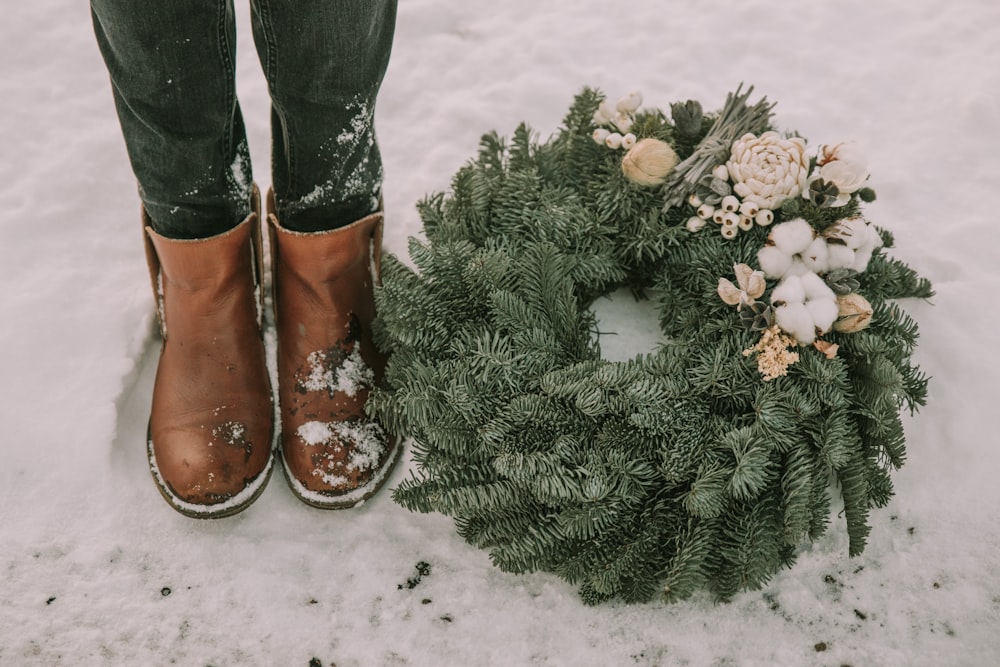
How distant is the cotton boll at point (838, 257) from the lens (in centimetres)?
104

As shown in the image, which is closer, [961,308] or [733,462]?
[733,462]

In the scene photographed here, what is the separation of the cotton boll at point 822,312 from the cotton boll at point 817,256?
76 mm

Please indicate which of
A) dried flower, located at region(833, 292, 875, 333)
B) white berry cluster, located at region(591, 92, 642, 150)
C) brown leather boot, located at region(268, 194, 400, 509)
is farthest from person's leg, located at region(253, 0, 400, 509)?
dried flower, located at region(833, 292, 875, 333)

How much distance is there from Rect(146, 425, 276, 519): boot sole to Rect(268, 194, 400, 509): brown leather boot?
0.18 ft

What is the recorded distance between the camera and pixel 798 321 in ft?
3.21

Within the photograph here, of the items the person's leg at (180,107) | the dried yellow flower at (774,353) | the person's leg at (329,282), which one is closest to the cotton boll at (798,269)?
the dried yellow flower at (774,353)

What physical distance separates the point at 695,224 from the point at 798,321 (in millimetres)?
226

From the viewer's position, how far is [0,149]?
5.30 ft

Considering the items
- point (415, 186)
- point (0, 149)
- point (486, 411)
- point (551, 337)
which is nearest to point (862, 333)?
point (551, 337)

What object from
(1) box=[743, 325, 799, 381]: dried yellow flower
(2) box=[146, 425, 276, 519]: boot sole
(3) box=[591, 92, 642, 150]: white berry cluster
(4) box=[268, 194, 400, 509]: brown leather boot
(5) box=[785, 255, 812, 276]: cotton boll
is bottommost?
(2) box=[146, 425, 276, 519]: boot sole

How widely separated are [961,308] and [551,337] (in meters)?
0.85

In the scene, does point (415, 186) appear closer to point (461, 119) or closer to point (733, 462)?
point (461, 119)

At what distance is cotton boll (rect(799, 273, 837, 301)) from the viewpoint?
Result: 1.00 metres

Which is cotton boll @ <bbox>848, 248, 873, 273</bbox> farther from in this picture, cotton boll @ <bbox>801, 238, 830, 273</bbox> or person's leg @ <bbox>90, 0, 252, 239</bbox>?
person's leg @ <bbox>90, 0, 252, 239</bbox>
